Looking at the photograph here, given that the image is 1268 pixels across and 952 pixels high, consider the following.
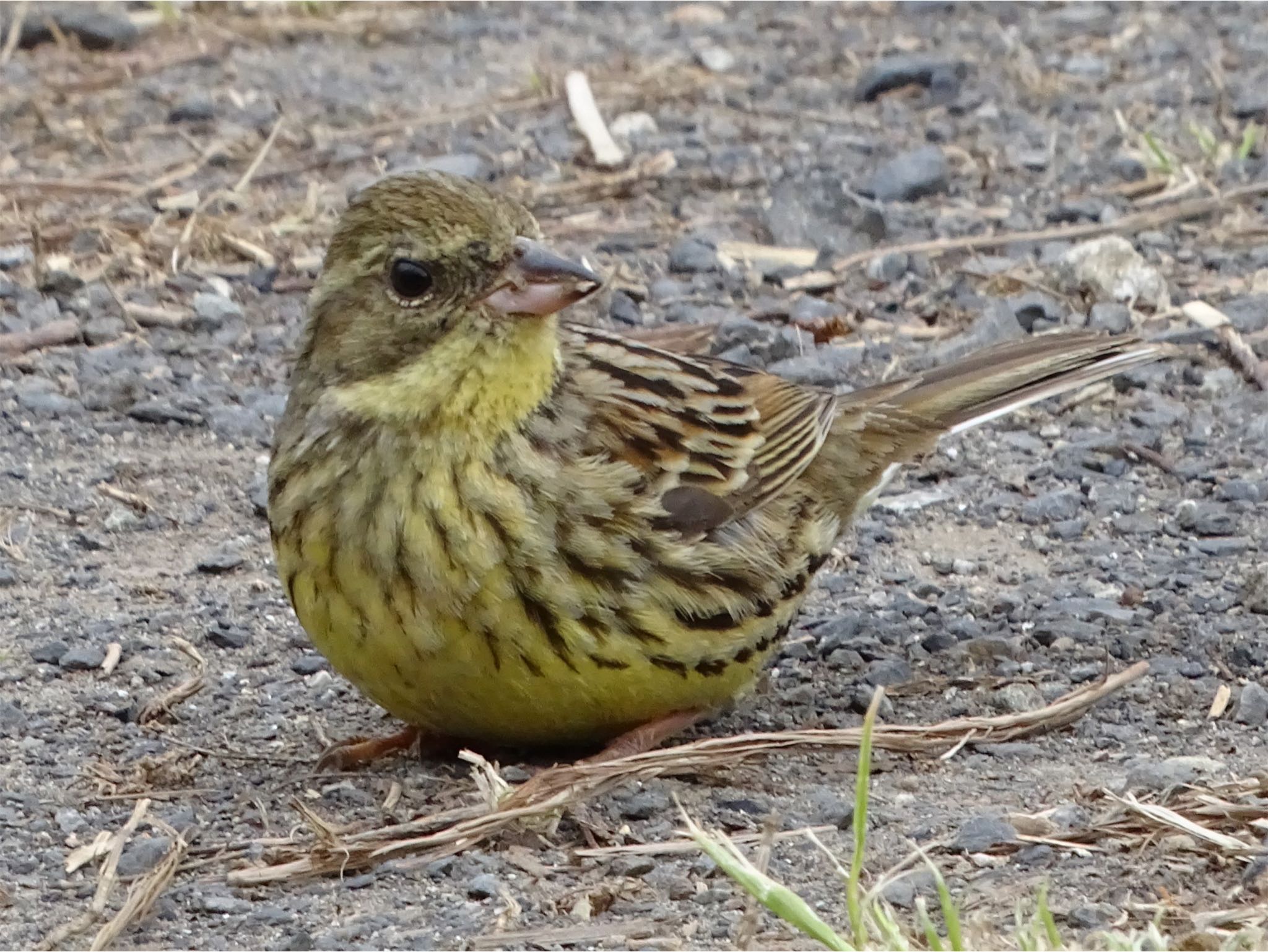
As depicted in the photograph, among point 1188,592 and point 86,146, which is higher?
point 86,146

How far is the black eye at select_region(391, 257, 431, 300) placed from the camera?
4586 mm

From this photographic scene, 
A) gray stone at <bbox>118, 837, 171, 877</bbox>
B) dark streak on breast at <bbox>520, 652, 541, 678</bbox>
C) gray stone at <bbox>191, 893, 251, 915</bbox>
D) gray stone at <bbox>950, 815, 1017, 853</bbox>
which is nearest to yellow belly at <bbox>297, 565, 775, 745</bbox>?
dark streak on breast at <bbox>520, 652, 541, 678</bbox>

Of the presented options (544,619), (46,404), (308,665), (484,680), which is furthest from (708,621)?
(46,404)

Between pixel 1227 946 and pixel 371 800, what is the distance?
1.90 metres

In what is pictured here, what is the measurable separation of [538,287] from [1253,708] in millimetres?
A: 1818

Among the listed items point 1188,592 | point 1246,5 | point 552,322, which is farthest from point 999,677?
point 1246,5

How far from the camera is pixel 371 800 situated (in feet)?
15.4

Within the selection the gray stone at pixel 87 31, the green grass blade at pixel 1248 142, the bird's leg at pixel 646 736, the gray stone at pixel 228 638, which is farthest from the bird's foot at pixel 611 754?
the gray stone at pixel 87 31

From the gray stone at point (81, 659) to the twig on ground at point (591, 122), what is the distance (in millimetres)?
4156

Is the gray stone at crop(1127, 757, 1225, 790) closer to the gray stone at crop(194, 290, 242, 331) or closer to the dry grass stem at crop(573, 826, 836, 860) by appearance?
the dry grass stem at crop(573, 826, 836, 860)

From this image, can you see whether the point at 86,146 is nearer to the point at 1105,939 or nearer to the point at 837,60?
the point at 837,60

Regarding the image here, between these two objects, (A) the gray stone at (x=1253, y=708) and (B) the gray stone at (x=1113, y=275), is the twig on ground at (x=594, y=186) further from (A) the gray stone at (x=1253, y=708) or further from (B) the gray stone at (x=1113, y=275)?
(A) the gray stone at (x=1253, y=708)

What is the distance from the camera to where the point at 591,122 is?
9.41m

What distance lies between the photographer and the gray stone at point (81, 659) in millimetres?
5414
